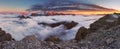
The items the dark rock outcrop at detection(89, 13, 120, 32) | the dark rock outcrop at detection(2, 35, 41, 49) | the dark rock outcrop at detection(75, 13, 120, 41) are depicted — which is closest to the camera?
the dark rock outcrop at detection(2, 35, 41, 49)

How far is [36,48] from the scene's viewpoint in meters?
14.2

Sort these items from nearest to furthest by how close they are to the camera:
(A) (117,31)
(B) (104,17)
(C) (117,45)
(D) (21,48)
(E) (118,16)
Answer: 1. (D) (21,48)
2. (C) (117,45)
3. (A) (117,31)
4. (E) (118,16)
5. (B) (104,17)

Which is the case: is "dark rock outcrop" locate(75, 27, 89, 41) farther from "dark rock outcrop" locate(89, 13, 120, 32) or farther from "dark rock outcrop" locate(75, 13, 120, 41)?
"dark rock outcrop" locate(89, 13, 120, 32)

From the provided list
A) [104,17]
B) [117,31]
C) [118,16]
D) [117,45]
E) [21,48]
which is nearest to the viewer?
[21,48]

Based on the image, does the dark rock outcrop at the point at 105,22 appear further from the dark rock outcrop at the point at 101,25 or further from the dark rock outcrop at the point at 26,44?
the dark rock outcrop at the point at 26,44

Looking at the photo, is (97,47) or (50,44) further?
(97,47)

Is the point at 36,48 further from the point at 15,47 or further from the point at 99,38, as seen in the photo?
the point at 99,38

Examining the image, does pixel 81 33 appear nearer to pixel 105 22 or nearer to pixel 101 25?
pixel 101 25

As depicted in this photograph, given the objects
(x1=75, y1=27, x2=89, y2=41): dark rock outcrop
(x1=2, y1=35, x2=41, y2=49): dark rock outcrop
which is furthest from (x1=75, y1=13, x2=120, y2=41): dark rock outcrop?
(x1=2, y1=35, x2=41, y2=49): dark rock outcrop

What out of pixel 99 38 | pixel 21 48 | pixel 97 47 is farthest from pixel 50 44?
pixel 99 38

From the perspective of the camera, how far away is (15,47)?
14281 mm

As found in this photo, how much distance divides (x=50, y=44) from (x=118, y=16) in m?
10.6

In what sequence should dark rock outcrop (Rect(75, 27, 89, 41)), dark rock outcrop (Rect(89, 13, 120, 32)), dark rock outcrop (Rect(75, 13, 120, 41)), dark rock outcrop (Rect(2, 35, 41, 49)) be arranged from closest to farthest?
dark rock outcrop (Rect(2, 35, 41, 49))
dark rock outcrop (Rect(75, 13, 120, 41))
dark rock outcrop (Rect(75, 27, 89, 41))
dark rock outcrop (Rect(89, 13, 120, 32))

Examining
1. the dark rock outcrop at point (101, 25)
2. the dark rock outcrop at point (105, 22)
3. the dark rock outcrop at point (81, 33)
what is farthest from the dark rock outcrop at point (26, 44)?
the dark rock outcrop at point (105, 22)
